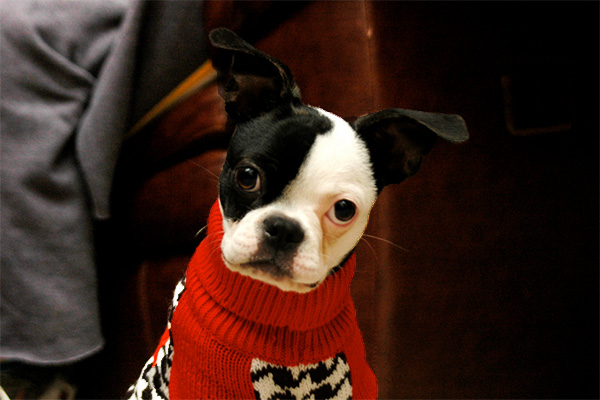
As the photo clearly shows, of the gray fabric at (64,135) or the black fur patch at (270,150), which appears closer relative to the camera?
the black fur patch at (270,150)

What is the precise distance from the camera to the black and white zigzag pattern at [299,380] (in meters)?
0.59

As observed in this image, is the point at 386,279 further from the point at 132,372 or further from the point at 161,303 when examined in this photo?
the point at 132,372

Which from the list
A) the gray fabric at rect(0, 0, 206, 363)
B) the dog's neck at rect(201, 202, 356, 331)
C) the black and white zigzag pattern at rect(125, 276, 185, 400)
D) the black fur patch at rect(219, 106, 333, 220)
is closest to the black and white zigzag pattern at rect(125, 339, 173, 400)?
the black and white zigzag pattern at rect(125, 276, 185, 400)

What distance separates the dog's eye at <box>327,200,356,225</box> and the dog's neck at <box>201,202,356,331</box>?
92 mm

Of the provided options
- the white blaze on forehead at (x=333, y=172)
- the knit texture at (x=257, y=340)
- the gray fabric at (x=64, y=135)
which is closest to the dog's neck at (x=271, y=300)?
the knit texture at (x=257, y=340)

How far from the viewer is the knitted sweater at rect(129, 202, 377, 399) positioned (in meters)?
0.59

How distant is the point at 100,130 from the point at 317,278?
0.64m

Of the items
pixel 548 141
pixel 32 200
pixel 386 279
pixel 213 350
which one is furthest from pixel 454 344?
pixel 32 200

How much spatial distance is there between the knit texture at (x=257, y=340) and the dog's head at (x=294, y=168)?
0.15 feet

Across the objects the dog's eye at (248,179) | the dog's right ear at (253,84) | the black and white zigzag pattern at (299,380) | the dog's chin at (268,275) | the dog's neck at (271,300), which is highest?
the dog's right ear at (253,84)

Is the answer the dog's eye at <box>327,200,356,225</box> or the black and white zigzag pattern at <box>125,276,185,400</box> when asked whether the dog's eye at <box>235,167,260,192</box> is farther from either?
the black and white zigzag pattern at <box>125,276,185,400</box>

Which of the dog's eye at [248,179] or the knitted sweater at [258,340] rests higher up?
the dog's eye at [248,179]

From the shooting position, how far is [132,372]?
1115 millimetres

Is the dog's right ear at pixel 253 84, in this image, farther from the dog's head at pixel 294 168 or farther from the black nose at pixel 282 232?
the black nose at pixel 282 232
